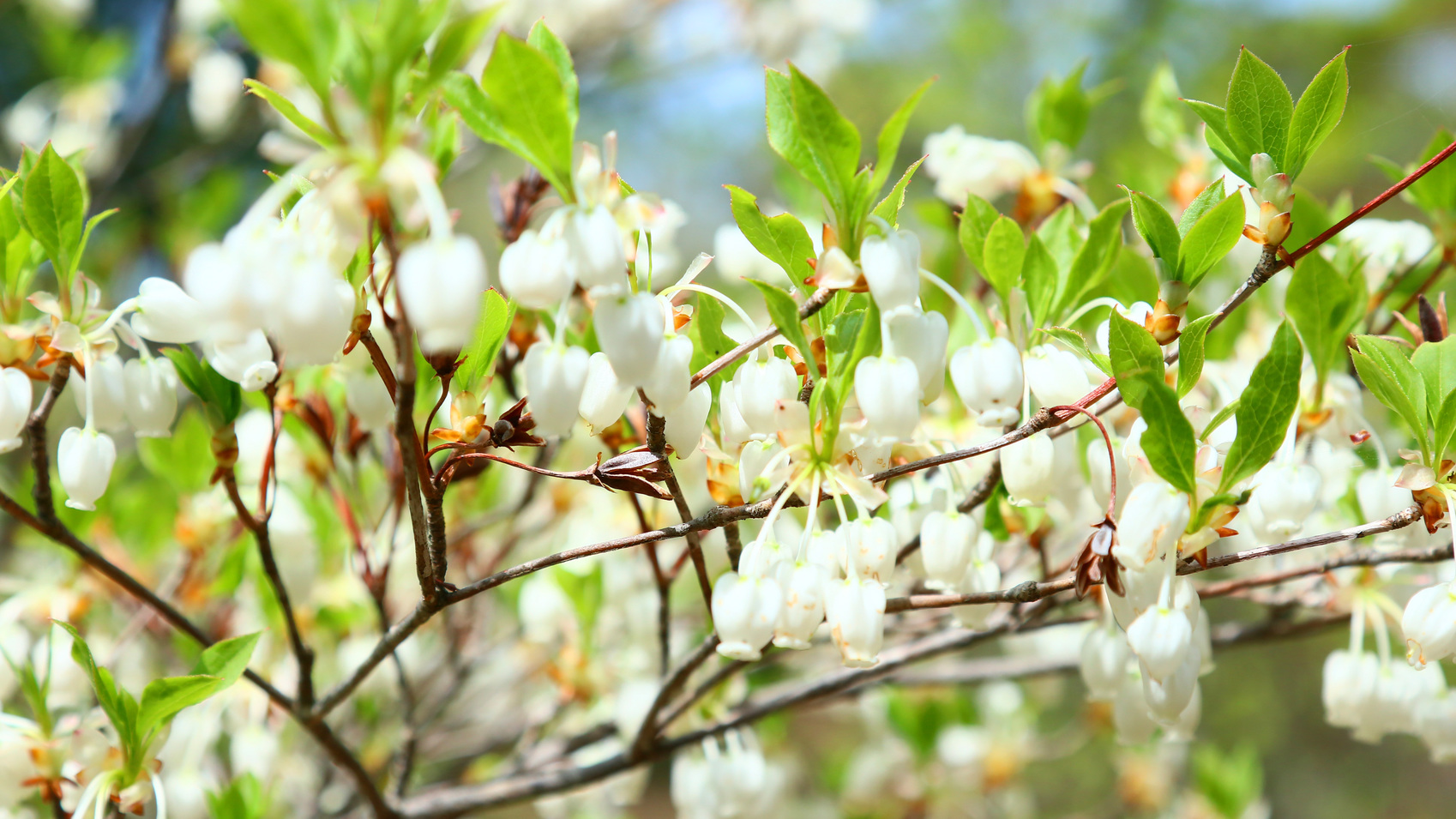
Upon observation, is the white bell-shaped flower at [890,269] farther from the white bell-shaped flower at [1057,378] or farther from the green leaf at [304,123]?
the green leaf at [304,123]

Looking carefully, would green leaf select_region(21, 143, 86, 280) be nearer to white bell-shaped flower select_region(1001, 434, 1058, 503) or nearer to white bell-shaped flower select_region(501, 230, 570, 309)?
white bell-shaped flower select_region(501, 230, 570, 309)

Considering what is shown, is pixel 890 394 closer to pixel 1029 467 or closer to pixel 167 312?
pixel 1029 467

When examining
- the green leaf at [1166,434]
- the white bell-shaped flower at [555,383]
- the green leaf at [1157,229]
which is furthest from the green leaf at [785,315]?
the green leaf at [1157,229]

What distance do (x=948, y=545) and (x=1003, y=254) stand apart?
1.01 feet

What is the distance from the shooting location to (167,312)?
841 mm

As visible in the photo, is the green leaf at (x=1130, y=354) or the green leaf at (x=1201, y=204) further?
the green leaf at (x=1201, y=204)

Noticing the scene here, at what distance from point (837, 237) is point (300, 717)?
856 millimetres

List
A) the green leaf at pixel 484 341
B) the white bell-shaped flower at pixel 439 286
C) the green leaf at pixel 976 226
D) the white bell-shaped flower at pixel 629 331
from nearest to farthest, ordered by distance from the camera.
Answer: the white bell-shaped flower at pixel 439 286
the white bell-shaped flower at pixel 629 331
the green leaf at pixel 484 341
the green leaf at pixel 976 226

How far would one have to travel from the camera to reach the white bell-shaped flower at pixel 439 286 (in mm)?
539

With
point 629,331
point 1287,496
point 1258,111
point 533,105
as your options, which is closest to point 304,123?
point 533,105

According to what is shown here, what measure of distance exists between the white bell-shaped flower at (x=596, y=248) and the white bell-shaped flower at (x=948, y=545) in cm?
48

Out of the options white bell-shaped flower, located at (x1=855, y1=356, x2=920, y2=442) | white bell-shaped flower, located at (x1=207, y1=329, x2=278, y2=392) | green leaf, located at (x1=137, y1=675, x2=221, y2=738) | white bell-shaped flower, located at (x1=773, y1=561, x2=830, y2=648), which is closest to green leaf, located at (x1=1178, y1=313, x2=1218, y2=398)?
white bell-shaped flower, located at (x1=855, y1=356, x2=920, y2=442)

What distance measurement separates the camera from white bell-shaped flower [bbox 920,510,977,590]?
0.94m

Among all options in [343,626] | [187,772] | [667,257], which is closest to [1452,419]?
[667,257]
